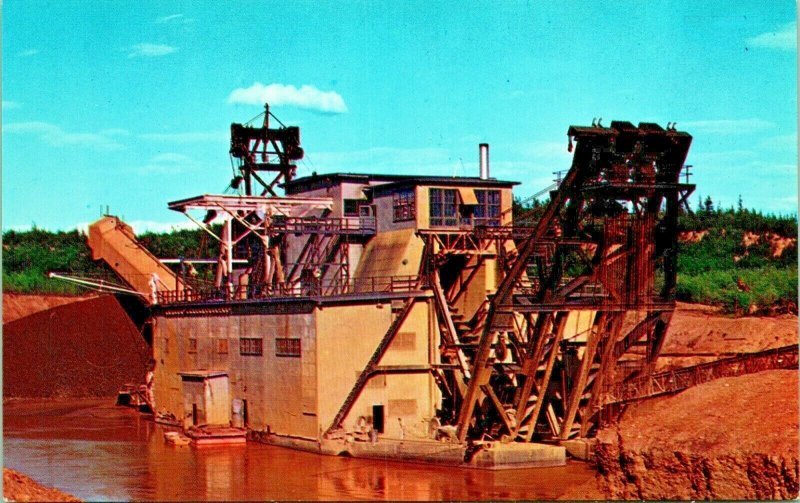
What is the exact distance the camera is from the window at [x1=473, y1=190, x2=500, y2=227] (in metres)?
48.5

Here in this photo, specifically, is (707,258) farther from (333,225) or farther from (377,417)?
(377,417)

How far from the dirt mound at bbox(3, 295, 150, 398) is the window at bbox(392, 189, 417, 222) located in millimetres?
22213

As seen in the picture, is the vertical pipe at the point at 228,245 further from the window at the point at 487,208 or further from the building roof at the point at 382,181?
the window at the point at 487,208

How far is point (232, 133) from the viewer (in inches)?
2485

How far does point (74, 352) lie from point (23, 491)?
→ 37526 millimetres

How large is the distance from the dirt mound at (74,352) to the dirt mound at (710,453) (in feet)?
131

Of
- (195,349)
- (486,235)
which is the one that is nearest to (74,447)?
(195,349)

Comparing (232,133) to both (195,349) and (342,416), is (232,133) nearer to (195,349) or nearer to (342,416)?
(195,349)

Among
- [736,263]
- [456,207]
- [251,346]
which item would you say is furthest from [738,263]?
[251,346]

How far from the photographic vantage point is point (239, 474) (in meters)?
41.1

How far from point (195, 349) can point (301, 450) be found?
35.3ft

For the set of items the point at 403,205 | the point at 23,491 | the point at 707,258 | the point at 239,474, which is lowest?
the point at 239,474

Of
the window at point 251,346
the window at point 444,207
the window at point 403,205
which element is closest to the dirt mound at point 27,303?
the window at point 251,346

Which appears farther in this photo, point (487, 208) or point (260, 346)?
point (260, 346)
